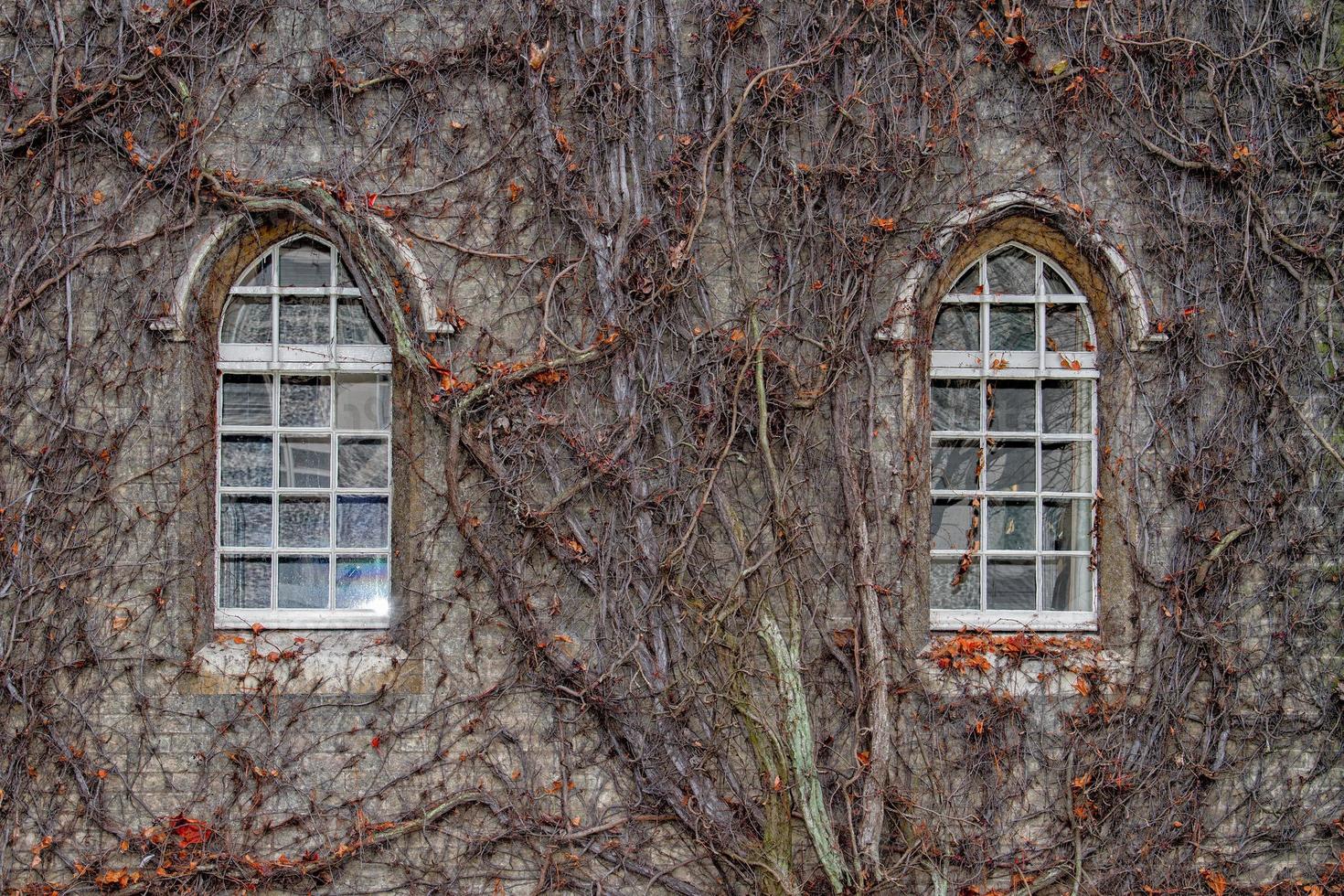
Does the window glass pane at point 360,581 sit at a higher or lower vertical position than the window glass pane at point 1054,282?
lower

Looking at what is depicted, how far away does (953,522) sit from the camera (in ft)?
16.3

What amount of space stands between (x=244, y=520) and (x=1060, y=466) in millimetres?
4107

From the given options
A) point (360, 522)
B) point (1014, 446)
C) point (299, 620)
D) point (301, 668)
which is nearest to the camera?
point (301, 668)

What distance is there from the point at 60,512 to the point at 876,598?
3885 mm

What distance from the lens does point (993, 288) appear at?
16.4ft

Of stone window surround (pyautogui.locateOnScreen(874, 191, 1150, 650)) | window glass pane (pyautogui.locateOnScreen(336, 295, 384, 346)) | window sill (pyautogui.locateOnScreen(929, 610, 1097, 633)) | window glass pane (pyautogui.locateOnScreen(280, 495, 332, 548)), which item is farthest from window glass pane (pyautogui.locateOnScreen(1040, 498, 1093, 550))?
window glass pane (pyautogui.locateOnScreen(280, 495, 332, 548))

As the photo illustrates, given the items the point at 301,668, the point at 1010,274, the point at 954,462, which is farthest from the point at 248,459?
the point at 1010,274

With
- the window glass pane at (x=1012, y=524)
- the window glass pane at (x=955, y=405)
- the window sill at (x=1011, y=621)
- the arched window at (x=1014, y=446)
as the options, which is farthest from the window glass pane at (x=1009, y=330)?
the window sill at (x=1011, y=621)

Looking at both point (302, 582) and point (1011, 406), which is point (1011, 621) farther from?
point (302, 582)

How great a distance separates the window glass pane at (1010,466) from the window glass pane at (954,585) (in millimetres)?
411

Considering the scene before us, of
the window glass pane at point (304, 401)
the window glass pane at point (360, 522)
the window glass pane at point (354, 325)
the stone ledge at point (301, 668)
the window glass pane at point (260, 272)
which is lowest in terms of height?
the stone ledge at point (301, 668)

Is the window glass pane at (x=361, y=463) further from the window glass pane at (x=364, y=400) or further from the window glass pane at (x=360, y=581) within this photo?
the window glass pane at (x=360, y=581)

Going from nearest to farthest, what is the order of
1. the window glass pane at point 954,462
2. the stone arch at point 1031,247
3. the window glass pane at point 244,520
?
the stone arch at point 1031,247, the window glass pane at point 244,520, the window glass pane at point 954,462

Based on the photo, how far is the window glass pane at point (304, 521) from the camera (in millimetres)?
4871
